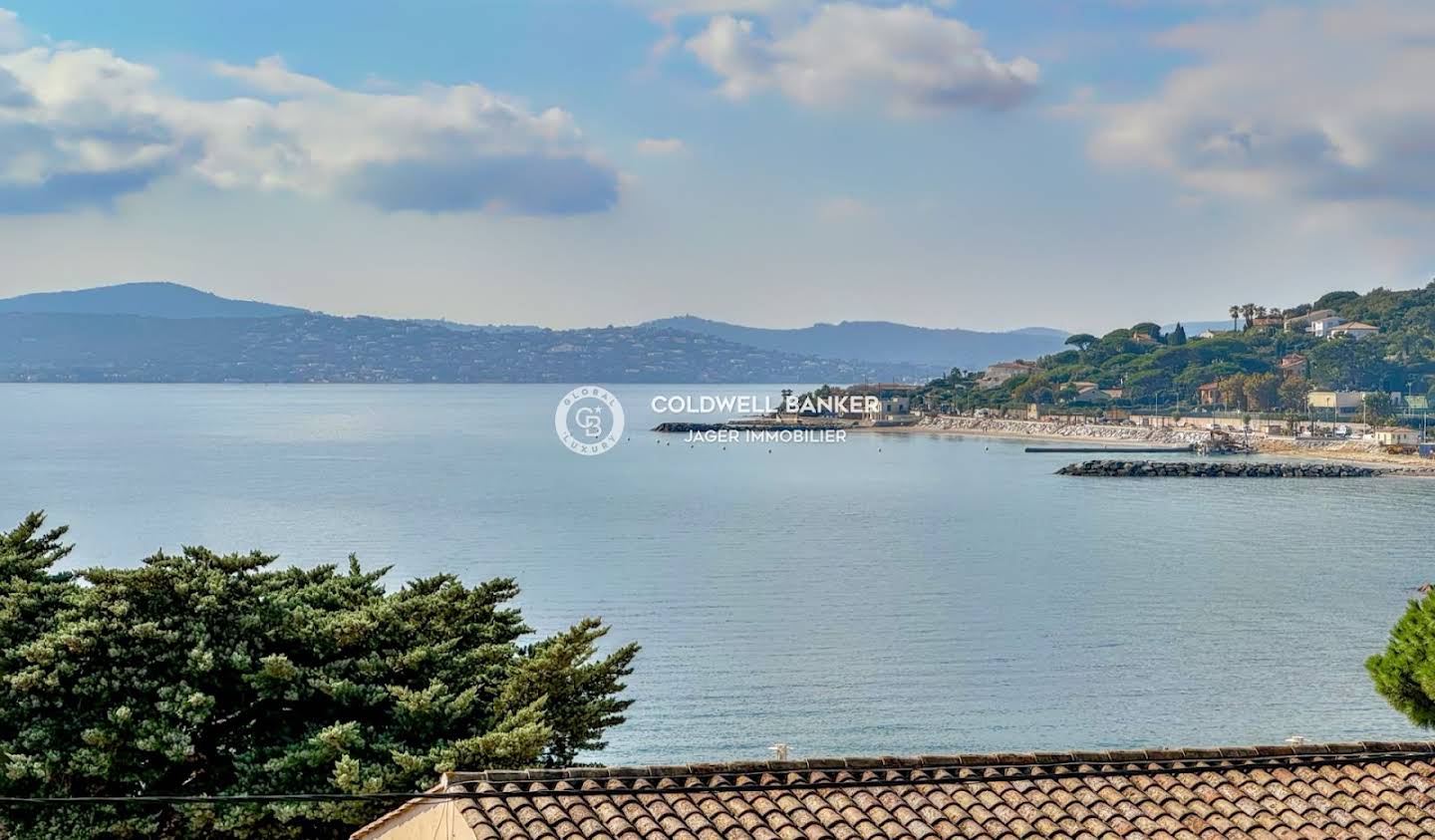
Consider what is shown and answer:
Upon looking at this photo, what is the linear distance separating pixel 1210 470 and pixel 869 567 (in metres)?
42.4

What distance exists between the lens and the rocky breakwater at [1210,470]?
72812mm

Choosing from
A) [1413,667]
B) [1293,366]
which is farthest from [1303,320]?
[1413,667]

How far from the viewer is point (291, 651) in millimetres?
9445

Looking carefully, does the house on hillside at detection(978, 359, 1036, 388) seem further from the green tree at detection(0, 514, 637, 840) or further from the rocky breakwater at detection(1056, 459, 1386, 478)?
the green tree at detection(0, 514, 637, 840)

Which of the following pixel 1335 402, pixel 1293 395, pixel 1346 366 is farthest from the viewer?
pixel 1346 366

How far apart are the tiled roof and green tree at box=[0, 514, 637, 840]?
2202 millimetres

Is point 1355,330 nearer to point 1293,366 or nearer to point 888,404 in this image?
point 1293,366

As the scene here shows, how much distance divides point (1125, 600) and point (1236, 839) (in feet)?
87.7

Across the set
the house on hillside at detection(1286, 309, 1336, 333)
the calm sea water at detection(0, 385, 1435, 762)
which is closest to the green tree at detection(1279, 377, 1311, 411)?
the house on hillside at detection(1286, 309, 1336, 333)

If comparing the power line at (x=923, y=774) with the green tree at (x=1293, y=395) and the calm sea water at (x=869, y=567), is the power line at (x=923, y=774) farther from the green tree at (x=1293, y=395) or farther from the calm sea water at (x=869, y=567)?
the green tree at (x=1293, y=395)

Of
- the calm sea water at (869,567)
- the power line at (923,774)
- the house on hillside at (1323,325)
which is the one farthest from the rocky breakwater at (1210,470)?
the house on hillside at (1323,325)

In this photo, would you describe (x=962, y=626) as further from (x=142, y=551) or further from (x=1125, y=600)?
(x=142, y=551)

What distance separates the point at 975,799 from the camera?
5930 millimetres

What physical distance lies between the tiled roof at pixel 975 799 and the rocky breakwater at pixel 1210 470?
6866 cm
